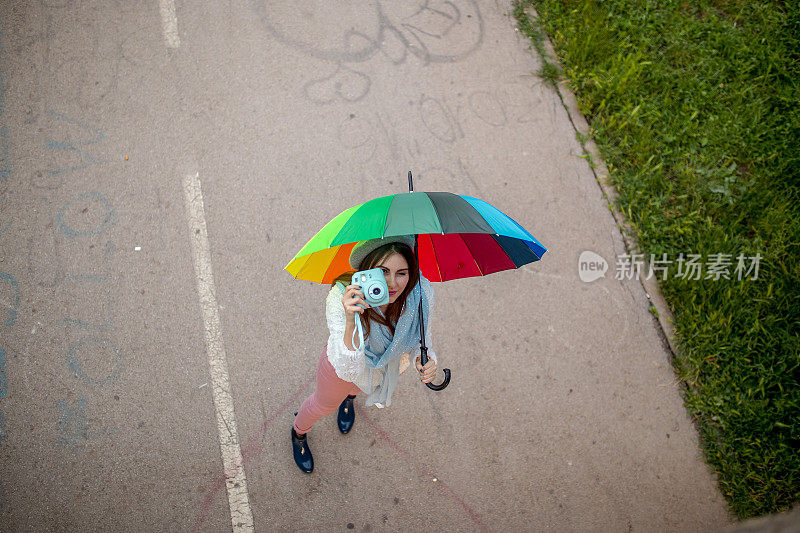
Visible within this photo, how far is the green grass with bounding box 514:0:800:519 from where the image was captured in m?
3.71

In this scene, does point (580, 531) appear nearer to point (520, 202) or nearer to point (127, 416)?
point (520, 202)

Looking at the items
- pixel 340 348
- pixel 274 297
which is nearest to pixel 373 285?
pixel 340 348

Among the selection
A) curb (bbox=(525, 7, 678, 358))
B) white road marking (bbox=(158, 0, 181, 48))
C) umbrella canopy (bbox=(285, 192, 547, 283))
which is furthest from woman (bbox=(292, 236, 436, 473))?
white road marking (bbox=(158, 0, 181, 48))

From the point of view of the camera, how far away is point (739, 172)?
460cm

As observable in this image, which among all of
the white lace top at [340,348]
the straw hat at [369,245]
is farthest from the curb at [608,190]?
the white lace top at [340,348]

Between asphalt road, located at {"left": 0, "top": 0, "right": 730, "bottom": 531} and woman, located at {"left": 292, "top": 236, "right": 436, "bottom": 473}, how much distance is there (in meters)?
0.89

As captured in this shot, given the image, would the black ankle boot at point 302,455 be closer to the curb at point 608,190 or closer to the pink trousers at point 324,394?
the pink trousers at point 324,394

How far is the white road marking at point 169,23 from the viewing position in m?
4.51

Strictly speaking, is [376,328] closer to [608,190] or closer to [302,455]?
[302,455]

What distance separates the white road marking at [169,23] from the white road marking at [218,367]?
4.60 ft

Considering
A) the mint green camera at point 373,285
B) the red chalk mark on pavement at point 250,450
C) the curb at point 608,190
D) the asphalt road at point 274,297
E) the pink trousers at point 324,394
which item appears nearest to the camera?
the mint green camera at point 373,285

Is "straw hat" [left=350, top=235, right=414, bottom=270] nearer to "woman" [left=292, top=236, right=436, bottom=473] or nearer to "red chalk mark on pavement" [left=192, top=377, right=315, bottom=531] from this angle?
"woman" [left=292, top=236, right=436, bottom=473]

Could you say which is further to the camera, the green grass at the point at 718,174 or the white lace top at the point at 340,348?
the green grass at the point at 718,174

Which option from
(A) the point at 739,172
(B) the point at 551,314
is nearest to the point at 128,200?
(B) the point at 551,314
